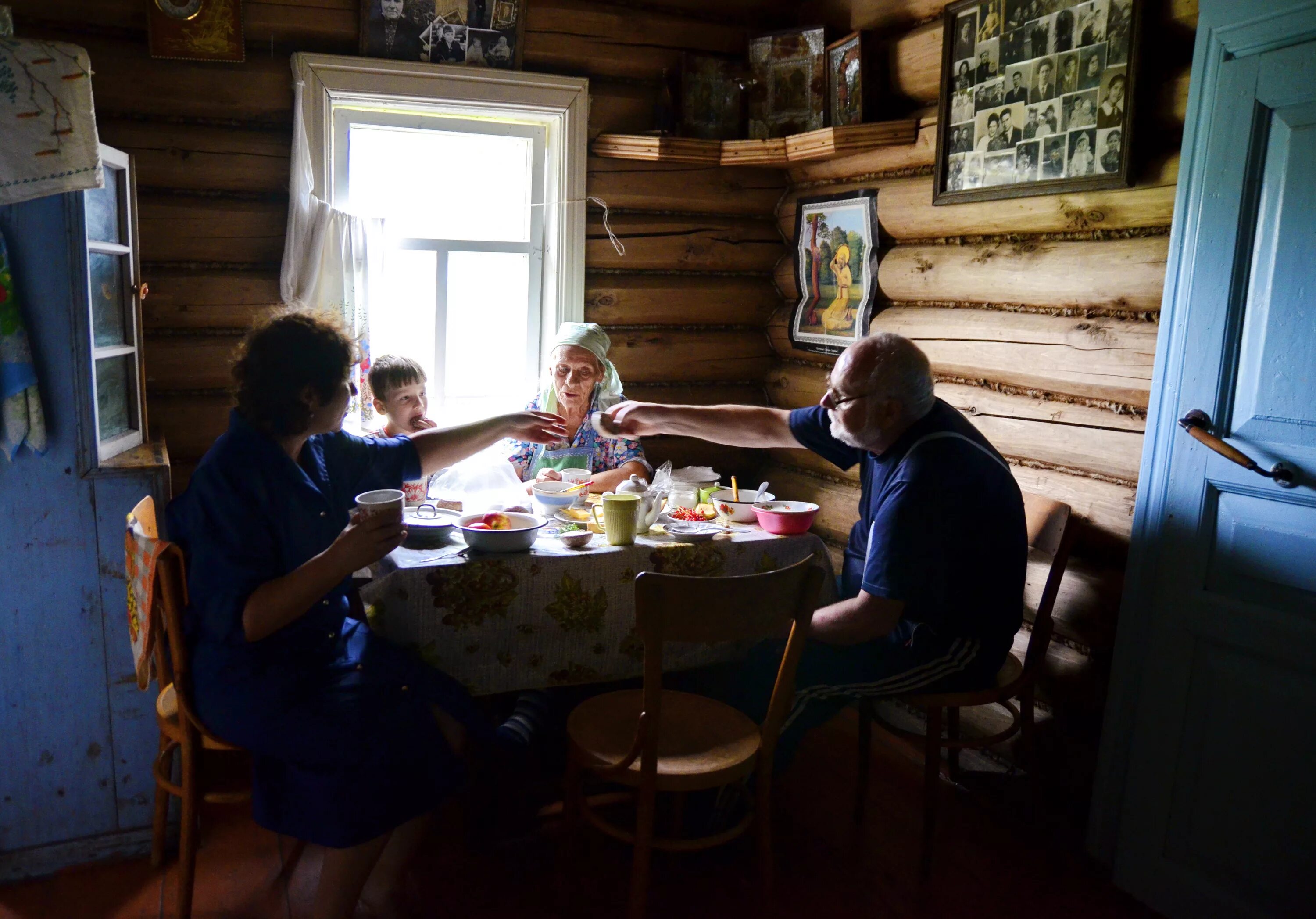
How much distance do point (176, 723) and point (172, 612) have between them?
0.47 m

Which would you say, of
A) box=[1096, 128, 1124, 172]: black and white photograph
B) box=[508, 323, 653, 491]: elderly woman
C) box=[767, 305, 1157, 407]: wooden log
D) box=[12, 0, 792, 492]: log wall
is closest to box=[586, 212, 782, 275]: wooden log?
box=[12, 0, 792, 492]: log wall

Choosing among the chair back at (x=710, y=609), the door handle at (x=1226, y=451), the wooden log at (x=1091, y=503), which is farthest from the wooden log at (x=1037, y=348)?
the chair back at (x=710, y=609)

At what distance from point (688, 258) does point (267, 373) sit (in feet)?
8.86

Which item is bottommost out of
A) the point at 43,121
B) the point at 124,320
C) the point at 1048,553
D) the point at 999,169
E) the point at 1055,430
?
the point at 1048,553

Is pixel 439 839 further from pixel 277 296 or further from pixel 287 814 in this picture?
pixel 277 296

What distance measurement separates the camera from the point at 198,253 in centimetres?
370

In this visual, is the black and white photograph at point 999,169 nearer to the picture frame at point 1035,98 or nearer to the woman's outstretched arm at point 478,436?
the picture frame at point 1035,98

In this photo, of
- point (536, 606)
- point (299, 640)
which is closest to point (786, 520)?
point (536, 606)

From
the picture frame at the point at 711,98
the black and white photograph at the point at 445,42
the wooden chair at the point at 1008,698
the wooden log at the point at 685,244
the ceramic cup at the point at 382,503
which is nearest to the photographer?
the ceramic cup at the point at 382,503

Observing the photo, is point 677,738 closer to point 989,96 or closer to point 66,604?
point 66,604

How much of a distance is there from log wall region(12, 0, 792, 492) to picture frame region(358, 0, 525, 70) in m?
0.07

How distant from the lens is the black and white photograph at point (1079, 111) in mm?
2916

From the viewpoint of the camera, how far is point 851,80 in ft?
12.8

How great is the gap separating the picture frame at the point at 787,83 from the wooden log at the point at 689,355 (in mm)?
978
